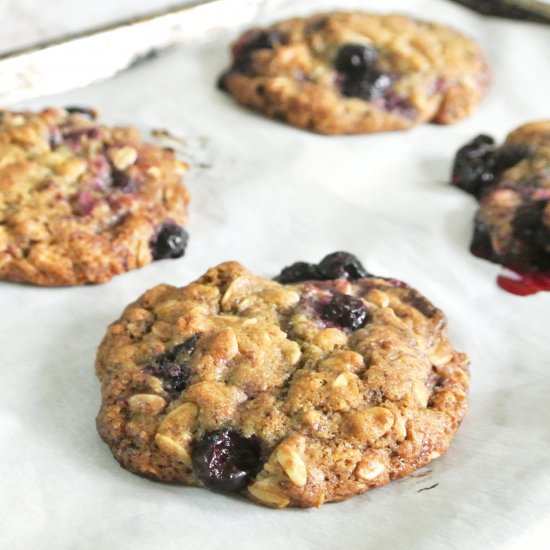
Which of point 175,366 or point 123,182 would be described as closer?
point 175,366

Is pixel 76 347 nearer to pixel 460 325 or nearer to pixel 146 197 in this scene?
pixel 146 197

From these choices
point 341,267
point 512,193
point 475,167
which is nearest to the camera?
point 341,267

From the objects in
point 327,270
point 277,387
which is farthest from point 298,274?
point 277,387

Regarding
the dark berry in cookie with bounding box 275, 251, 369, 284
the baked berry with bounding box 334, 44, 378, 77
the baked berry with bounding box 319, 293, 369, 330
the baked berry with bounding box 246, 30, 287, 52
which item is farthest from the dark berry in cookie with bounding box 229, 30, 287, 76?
the baked berry with bounding box 319, 293, 369, 330

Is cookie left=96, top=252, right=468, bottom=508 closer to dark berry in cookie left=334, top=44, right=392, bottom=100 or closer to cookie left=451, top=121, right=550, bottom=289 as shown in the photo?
cookie left=451, top=121, right=550, bottom=289

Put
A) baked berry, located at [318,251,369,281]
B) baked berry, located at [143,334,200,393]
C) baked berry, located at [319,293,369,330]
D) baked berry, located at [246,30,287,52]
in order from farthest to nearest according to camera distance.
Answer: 1. baked berry, located at [246,30,287,52]
2. baked berry, located at [318,251,369,281]
3. baked berry, located at [319,293,369,330]
4. baked berry, located at [143,334,200,393]

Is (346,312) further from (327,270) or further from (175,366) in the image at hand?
(175,366)

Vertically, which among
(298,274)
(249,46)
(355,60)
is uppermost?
(355,60)
